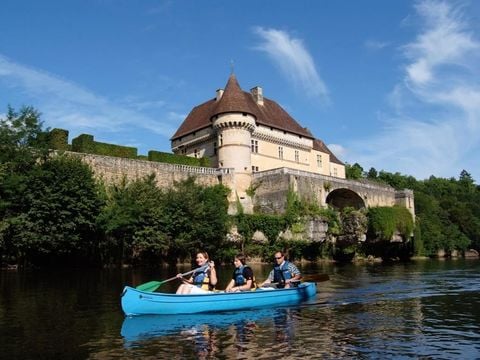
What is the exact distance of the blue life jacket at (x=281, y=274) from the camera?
54.6 feet

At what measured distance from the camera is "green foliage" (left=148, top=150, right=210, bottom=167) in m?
41.4

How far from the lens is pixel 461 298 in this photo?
1706 cm

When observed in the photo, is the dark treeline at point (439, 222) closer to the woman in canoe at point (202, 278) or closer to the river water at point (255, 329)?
the river water at point (255, 329)

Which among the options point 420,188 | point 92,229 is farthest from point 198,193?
point 420,188

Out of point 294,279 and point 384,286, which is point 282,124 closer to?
point 384,286

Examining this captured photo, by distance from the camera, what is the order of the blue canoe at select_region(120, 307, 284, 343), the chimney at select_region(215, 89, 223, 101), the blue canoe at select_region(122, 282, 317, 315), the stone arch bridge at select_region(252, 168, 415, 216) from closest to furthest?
the blue canoe at select_region(120, 307, 284, 343), the blue canoe at select_region(122, 282, 317, 315), the stone arch bridge at select_region(252, 168, 415, 216), the chimney at select_region(215, 89, 223, 101)

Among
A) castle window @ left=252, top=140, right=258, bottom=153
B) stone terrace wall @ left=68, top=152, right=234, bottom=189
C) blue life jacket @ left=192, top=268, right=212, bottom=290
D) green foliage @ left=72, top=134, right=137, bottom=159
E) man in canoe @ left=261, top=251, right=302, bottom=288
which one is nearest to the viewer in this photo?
blue life jacket @ left=192, top=268, right=212, bottom=290

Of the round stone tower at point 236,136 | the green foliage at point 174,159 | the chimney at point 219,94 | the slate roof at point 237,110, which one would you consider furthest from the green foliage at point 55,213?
the chimney at point 219,94

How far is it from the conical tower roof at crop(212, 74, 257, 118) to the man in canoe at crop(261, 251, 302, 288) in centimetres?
2913

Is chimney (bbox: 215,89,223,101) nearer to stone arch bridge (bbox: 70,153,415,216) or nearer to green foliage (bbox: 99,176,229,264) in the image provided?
stone arch bridge (bbox: 70,153,415,216)

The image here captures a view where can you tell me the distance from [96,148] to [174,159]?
23.1 feet

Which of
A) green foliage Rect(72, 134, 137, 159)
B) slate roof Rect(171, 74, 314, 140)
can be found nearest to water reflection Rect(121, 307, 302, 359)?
green foliage Rect(72, 134, 137, 159)

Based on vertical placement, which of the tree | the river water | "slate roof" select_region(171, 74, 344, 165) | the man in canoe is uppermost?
"slate roof" select_region(171, 74, 344, 165)

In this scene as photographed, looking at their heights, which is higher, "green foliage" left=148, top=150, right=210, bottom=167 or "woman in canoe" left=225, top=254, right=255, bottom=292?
"green foliage" left=148, top=150, right=210, bottom=167
